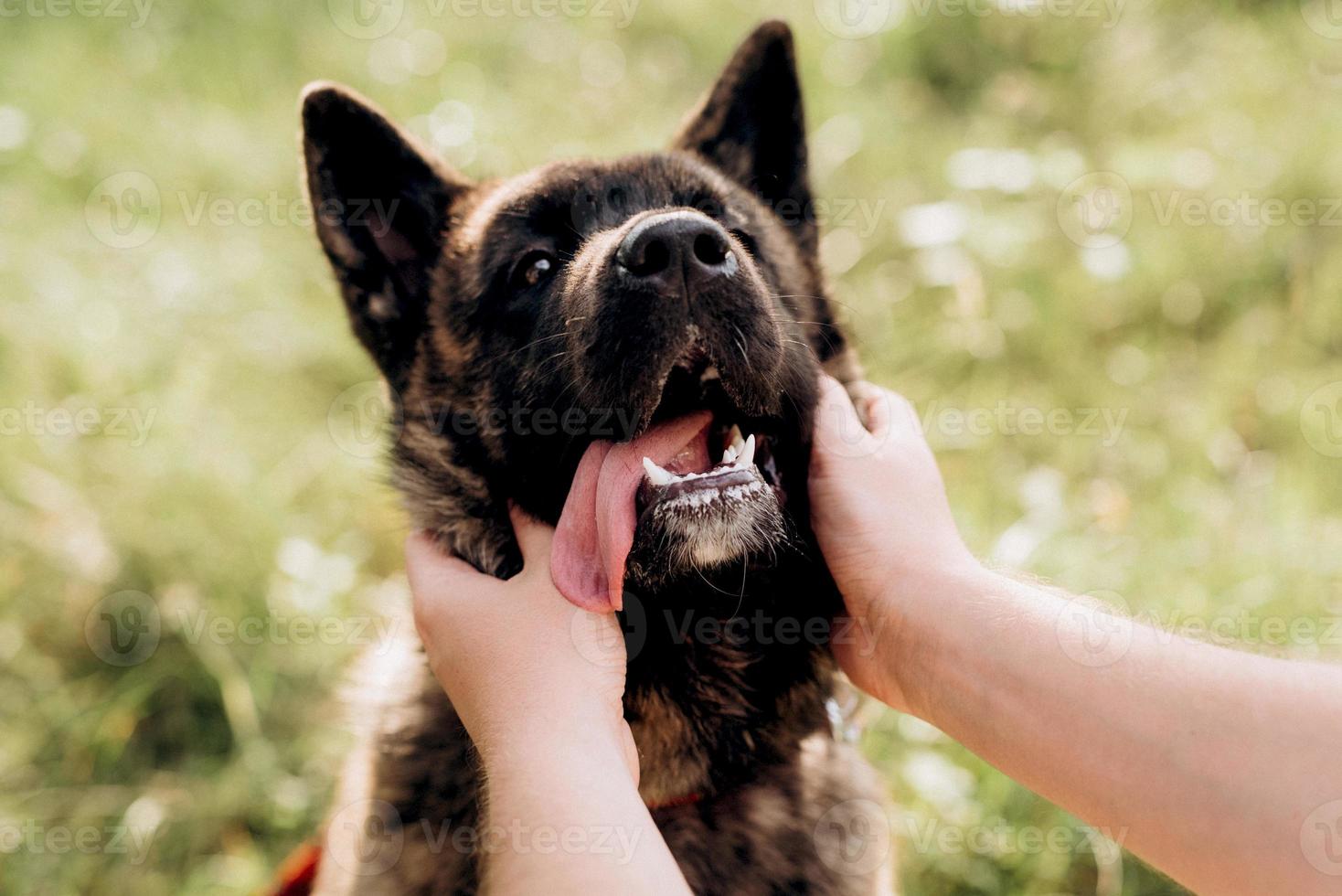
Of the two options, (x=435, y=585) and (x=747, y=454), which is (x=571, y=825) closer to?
(x=435, y=585)

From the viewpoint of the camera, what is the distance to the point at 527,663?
1691mm

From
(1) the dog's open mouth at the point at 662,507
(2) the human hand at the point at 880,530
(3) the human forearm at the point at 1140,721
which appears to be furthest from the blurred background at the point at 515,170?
(1) the dog's open mouth at the point at 662,507

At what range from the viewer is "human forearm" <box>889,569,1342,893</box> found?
1285 millimetres

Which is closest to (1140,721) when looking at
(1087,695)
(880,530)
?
(1087,695)

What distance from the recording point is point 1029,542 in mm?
3342

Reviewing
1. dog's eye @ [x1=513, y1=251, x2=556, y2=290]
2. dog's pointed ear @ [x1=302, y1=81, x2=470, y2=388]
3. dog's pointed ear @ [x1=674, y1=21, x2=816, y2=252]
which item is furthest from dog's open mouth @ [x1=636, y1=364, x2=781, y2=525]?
dog's pointed ear @ [x1=302, y1=81, x2=470, y2=388]

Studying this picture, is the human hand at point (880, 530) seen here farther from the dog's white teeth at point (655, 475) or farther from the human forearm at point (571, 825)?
the human forearm at point (571, 825)

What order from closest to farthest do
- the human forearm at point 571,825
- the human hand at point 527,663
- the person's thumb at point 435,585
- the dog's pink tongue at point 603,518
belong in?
the human forearm at point 571,825 < the human hand at point 527,663 < the dog's pink tongue at point 603,518 < the person's thumb at point 435,585

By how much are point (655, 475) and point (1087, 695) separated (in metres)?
0.86

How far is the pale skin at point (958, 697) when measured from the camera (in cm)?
131

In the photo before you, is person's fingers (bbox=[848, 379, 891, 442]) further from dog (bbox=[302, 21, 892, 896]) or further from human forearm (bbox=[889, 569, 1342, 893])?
human forearm (bbox=[889, 569, 1342, 893])

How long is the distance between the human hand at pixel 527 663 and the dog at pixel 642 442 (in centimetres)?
8

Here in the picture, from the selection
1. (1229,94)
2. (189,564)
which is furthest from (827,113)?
(189,564)

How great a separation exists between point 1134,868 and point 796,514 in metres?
1.52
